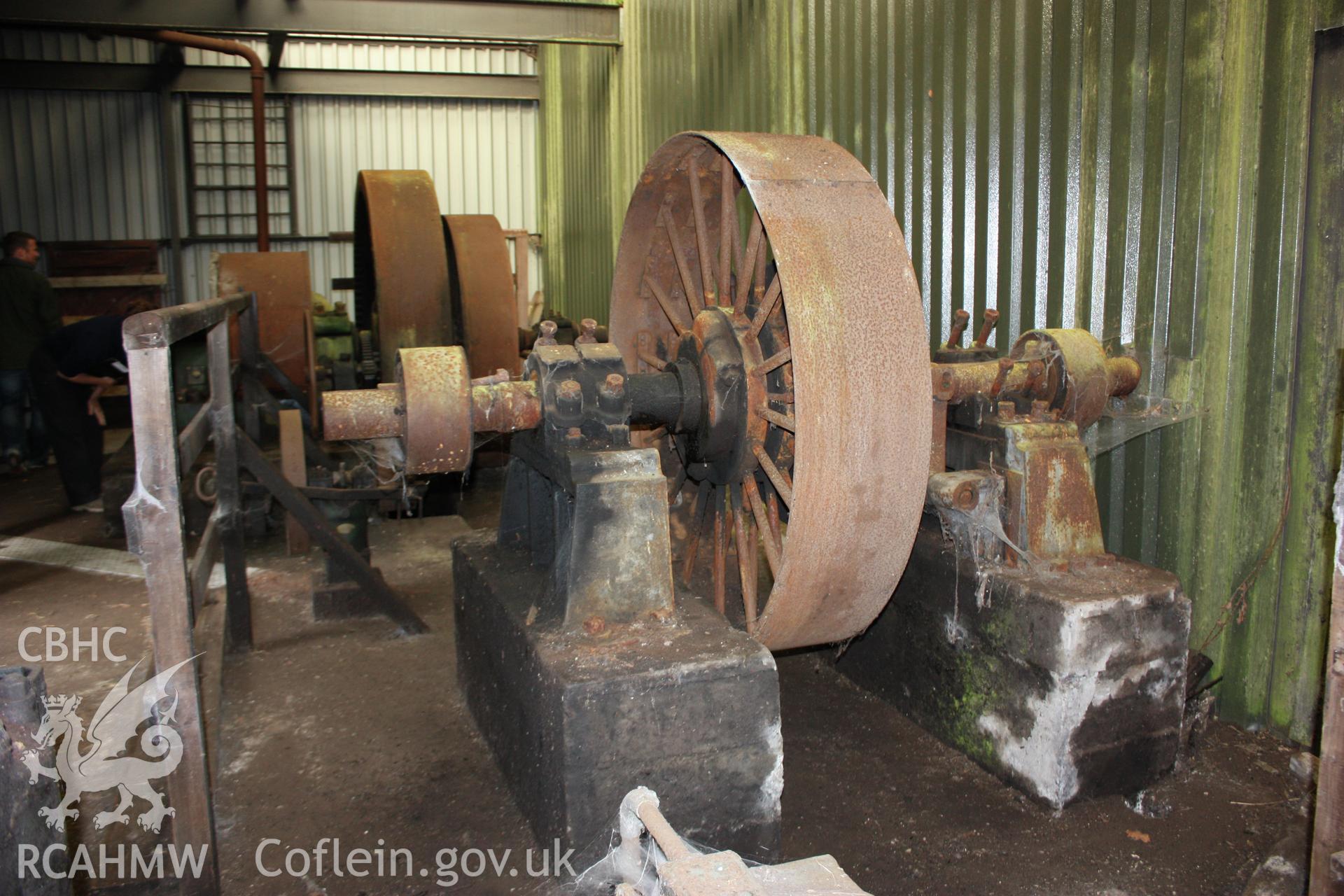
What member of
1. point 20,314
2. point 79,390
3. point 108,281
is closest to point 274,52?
point 108,281

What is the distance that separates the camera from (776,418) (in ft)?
8.75

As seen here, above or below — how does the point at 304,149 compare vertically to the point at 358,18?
below

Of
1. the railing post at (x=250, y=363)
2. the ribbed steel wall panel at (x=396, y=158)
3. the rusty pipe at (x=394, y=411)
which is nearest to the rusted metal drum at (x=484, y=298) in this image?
the railing post at (x=250, y=363)

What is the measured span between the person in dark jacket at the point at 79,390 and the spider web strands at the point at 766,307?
15.0 feet

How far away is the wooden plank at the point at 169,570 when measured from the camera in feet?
6.97

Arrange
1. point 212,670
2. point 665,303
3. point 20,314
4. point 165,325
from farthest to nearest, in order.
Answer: point 20,314 → point 212,670 → point 665,303 → point 165,325

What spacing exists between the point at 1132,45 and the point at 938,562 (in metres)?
1.76

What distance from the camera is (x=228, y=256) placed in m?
6.28

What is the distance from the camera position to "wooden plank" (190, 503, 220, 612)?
2801 mm

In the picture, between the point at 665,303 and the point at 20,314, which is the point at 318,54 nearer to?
the point at 20,314

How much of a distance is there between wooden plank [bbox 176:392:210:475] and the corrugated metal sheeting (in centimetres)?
1015

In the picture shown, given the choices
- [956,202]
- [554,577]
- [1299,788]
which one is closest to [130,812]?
Answer: [554,577]

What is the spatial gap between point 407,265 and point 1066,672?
442 cm

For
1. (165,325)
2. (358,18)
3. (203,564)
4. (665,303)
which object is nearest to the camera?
(165,325)
